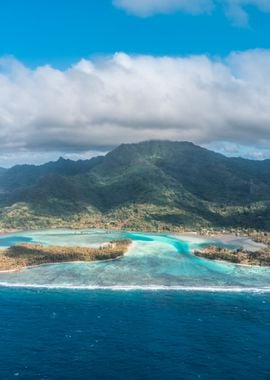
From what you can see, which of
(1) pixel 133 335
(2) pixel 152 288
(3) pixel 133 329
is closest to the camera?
(1) pixel 133 335

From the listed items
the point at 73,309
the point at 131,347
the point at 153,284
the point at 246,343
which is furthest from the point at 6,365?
the point at 153,284

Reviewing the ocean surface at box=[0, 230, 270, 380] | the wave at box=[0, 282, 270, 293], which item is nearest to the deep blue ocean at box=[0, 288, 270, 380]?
the ocean surface at box=[0, 230, 270, 380]

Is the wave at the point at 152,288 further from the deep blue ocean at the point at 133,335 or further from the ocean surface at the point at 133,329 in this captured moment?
the deep blue ocean at the point at 133,335

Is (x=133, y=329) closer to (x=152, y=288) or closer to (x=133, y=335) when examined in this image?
(x=133, y=335)

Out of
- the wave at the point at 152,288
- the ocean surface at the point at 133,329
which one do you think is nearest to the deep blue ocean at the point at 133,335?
the ocean surface at the point at 133,329

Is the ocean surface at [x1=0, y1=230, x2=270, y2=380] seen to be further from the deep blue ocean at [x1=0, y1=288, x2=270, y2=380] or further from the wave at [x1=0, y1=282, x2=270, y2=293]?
the wave at [x1=0, y1=282, x2=270, y2=293]

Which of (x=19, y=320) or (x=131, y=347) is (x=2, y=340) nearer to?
(x=19, y=320)

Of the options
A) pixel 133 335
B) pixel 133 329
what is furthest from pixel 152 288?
pixel 133 335
